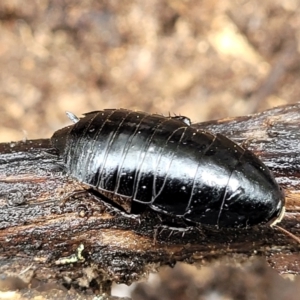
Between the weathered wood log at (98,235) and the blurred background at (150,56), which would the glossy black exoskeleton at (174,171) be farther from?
the blurred background at (150,56)

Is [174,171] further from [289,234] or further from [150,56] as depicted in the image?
[150,56]

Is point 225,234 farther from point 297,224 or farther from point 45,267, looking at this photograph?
point 45,267

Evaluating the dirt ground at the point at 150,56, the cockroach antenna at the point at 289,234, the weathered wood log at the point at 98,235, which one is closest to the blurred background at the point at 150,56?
the dirt ground at the point at 150,56

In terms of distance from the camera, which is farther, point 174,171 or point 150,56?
point 150,56

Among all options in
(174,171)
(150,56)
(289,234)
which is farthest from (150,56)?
(289,234)

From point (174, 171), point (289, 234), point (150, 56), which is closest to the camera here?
point (174, 171)

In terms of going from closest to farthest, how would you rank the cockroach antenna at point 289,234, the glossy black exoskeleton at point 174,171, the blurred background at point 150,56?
the glossy black exoskeleton at point 174,171 < the cockroach antenna at point 289,234 < the blurred background at point 150,56

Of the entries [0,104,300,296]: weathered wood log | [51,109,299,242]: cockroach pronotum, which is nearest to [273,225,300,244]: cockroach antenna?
[0,104,300,296]: weathered wood log
